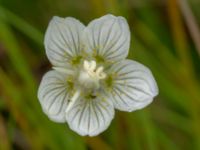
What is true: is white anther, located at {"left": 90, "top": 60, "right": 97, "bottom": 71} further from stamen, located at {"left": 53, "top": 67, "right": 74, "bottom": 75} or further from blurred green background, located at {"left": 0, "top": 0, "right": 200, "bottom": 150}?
blurred green background, located at {"left": 0, "top": 0, "right": 200, "bottom": 150}

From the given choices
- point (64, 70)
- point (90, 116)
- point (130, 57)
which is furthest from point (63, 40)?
point (130, 57)

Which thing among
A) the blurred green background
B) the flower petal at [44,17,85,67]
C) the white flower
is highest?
the flower petal at [44,17,85,67]

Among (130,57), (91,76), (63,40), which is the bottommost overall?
(130,57)

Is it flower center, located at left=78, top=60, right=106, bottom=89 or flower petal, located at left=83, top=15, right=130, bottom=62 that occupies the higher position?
flower petal, located at left=83, top=15, right=130, bottom=62

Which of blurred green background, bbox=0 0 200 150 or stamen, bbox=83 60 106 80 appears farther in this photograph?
blurred green background, bbox=0 0 200 150

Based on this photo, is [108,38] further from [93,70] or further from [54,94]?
[54,94]

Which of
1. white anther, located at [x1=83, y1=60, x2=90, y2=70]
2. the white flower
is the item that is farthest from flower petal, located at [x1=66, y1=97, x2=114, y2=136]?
white anther, located at [x1=83, y1=60, x2=90, y2=70]

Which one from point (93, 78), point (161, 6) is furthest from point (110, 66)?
point (161, 6)
